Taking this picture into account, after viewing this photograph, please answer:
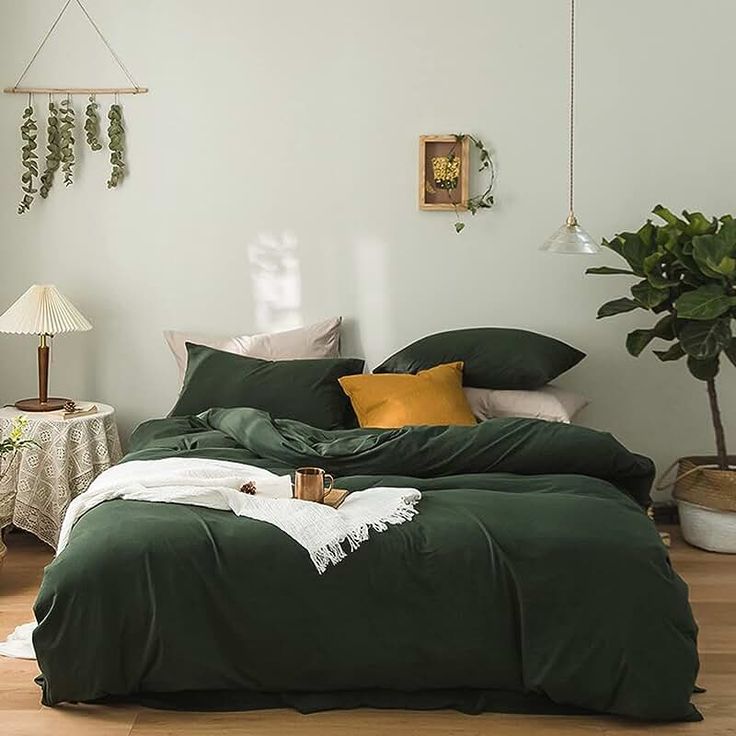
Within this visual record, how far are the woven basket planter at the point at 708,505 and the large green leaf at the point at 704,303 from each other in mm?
737

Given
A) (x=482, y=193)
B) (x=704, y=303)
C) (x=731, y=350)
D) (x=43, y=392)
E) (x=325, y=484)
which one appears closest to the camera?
(x=325, y=484)

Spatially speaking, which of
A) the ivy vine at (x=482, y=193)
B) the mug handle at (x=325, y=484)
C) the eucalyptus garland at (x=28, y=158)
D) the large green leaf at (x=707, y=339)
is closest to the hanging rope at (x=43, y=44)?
the eucalyptus garland at (x=28, y=158)

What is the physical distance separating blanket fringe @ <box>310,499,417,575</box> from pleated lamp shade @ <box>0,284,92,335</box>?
7.01ft

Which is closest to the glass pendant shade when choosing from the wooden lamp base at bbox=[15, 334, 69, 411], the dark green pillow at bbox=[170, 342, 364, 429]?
the dark green pillow at bbox=[170, 342, 364, 429]

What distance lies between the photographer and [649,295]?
514 cm

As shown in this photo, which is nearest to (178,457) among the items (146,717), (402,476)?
(402,476)

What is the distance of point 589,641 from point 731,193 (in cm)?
284

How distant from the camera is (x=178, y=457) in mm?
4316

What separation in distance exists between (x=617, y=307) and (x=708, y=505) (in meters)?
0.89

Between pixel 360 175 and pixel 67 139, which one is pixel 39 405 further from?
pixel 360 175

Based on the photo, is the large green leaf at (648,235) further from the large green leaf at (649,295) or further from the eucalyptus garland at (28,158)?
the eucalyptus garland at (28,158)

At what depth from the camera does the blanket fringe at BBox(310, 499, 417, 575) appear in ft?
11.4

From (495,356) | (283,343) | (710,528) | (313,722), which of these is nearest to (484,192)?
(495,356)

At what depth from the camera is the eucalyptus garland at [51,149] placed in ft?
18.4
